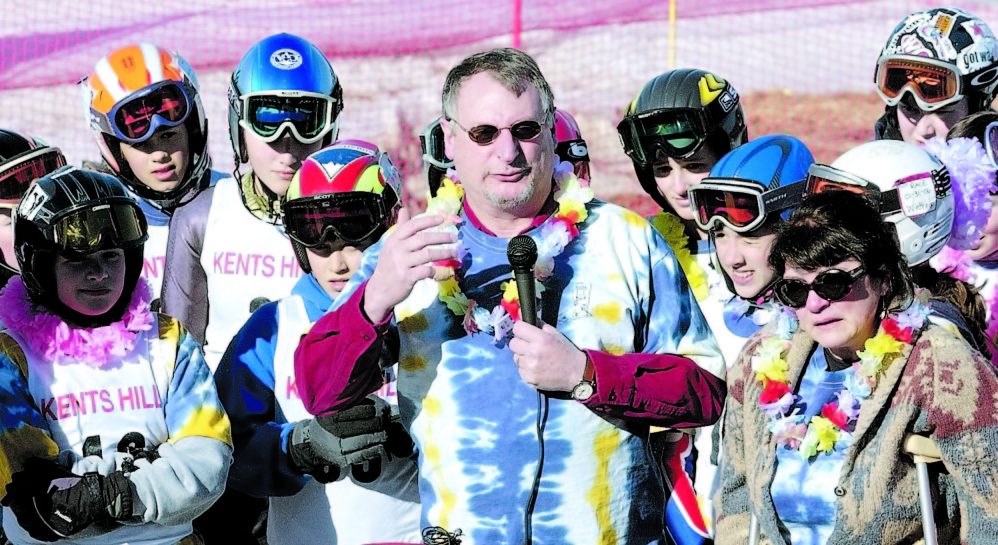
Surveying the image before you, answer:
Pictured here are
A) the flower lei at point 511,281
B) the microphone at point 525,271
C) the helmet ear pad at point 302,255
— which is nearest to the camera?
the microphone at point 525,271

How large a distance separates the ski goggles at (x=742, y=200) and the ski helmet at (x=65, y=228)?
2126 millimetres

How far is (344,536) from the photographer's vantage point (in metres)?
4.21

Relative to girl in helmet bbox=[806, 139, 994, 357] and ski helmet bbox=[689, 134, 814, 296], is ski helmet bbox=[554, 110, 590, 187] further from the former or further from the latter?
girl in helmet bbox=[806, 139, 994, 357]

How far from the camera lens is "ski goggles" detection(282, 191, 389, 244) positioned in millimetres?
4516

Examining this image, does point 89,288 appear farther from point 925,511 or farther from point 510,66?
point 925,511

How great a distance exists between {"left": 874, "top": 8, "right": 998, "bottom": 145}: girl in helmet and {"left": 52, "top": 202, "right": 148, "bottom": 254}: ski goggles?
3.88 metres

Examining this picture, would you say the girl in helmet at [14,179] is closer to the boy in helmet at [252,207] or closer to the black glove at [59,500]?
the boy in helmet at [252,207]

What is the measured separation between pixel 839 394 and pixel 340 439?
5.04 feet

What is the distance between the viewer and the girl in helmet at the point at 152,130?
5852 millimetres

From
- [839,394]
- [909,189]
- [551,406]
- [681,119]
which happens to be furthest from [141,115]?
[839,394]

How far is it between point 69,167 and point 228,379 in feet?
2.92

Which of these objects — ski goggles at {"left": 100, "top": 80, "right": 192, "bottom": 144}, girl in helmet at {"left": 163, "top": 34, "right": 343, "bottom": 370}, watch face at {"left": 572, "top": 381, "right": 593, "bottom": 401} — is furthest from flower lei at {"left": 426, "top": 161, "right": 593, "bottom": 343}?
ski goggles at {"left": 100, "top": 80, "right": 192, "bottom": 144}

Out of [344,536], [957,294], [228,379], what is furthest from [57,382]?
[957,294]

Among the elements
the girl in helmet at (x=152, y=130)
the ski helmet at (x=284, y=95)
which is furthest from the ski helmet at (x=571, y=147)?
the girl in helmet at (x=152, y=130)
